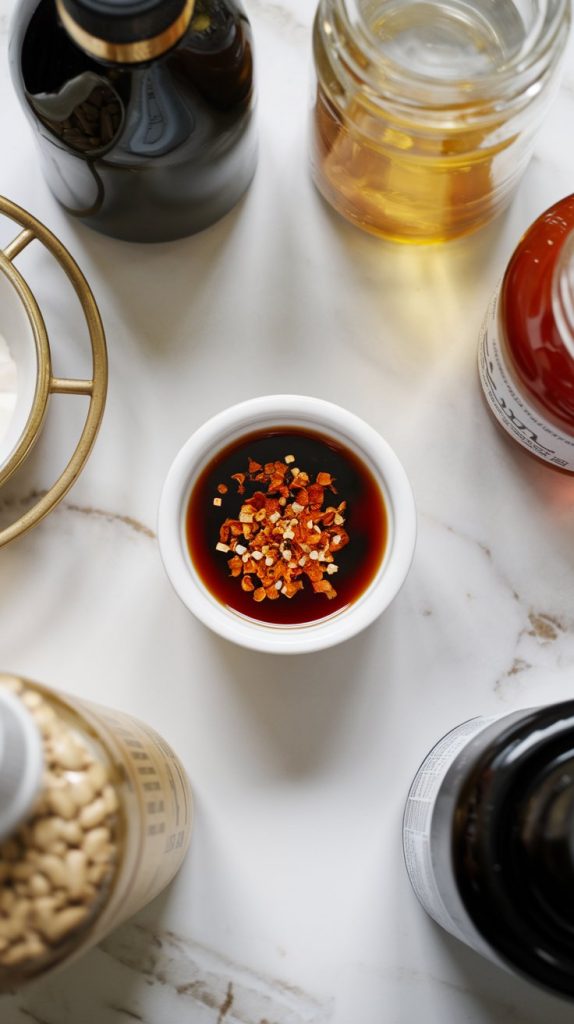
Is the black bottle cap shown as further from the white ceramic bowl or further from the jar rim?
the white ceramic bowl

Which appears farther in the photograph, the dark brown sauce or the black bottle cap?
the dark brown sauce

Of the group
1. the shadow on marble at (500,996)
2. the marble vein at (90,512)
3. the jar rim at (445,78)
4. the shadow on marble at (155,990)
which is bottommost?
the shadow on marble at (155,990)

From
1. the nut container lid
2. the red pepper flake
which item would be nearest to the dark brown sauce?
the red pepper flake

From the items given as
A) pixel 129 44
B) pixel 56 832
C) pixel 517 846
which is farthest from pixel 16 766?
pixel 129 44

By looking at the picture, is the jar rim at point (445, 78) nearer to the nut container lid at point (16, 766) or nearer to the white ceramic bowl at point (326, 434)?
the white ceramic bowl at point (326, 434)

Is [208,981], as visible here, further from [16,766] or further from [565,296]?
[565,296]

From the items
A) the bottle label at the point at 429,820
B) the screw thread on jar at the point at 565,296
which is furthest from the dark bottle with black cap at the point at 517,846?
the screw thread on jar at the point at 565,296
